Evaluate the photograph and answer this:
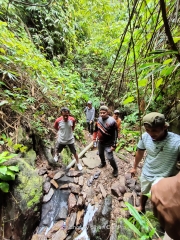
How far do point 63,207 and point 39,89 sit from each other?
13.1 ft

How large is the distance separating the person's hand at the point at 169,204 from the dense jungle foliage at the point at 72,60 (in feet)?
2.01

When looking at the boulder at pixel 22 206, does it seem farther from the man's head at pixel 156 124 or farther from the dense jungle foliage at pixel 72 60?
the man's head at pixel 156 124

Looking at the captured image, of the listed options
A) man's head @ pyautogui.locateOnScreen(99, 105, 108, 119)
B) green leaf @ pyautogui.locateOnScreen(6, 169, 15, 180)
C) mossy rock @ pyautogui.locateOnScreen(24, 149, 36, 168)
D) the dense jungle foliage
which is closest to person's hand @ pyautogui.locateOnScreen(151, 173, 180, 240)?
the dense jungle foliage

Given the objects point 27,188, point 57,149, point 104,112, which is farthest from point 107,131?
point 27,188

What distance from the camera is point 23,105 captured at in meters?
4.32

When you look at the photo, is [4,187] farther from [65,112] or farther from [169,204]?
[169,204]

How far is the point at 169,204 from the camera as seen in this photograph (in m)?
0.65

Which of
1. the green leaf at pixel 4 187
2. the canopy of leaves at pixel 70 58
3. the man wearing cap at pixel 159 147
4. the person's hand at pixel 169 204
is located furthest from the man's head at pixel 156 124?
the green leaf at pixel 4 187

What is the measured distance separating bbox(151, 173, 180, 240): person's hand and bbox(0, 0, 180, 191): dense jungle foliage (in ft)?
2.01

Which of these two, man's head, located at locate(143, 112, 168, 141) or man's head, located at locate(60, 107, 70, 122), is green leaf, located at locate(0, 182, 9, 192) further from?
man's head, located at locate(143, 112, 168, 141)

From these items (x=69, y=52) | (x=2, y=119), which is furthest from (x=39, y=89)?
(x=69, y=52)

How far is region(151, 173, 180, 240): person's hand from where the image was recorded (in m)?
0.63

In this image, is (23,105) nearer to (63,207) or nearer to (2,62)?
(2,62)

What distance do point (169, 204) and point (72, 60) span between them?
10.8m
